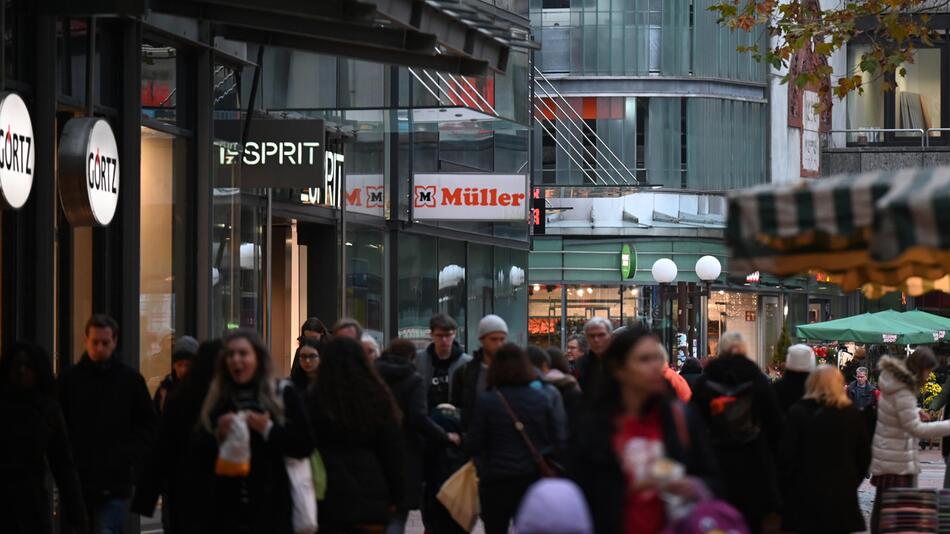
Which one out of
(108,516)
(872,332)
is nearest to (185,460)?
(108,516)

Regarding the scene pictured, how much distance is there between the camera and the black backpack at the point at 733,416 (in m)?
11.5

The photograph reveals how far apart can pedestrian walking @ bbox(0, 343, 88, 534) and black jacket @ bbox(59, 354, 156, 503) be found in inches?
39.2

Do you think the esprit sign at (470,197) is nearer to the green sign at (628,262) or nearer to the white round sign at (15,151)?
the white round sign at (15,151)

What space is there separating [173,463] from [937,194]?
4102 millimetres

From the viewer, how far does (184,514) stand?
9.20 metres

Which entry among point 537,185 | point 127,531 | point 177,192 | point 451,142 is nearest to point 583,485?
point 127,531

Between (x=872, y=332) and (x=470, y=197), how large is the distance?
10.3 m

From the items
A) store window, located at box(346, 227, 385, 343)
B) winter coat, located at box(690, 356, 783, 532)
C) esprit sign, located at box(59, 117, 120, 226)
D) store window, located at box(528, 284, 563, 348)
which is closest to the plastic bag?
winter coat, located at box(690, 356, 783, 532)

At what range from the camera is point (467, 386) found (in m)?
12.7

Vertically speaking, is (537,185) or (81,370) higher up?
(537,185)

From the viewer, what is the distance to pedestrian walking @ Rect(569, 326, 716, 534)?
6.45 metres

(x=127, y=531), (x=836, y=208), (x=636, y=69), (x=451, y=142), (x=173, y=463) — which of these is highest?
(x=636, y=69)

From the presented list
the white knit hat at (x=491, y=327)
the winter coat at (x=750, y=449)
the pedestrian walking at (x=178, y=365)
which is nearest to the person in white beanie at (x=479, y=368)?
the white knit hat at (x=491, y=327)

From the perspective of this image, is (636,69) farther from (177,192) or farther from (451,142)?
(177,192)
